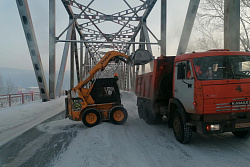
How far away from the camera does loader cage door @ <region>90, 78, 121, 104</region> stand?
8.20 m

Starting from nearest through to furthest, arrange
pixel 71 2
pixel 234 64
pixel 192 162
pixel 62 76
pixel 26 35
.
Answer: pixel 192 162 → pixel 234 64 → pixel 26 35 → pixel 62 76 → pixel 71 2

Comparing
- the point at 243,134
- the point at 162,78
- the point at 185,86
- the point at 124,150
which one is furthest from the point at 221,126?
the point at 162,78

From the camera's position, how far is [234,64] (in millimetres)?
4980

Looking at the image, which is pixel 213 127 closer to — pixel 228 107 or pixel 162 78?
pixel 228 107

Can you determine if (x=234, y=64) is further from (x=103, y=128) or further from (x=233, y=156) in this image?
(x=103, y=128)

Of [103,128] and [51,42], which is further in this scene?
[51,42]

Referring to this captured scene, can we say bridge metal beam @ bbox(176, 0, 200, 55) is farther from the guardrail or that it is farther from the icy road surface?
the guardrail

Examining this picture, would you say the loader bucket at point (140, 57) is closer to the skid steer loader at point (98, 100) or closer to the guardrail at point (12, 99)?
the skid steer loader at point (98, 100)

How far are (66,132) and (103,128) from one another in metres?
1.46

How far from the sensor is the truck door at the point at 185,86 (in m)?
4.97

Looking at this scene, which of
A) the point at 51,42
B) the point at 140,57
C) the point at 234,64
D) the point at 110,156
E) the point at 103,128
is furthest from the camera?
the point at 51,42

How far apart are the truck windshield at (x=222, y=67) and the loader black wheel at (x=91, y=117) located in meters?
4.44

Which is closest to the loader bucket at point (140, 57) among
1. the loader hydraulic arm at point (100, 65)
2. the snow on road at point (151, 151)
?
the loader hydraulic arm at point (100, 65)

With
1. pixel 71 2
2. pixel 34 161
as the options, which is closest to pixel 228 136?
pixel 34 161
